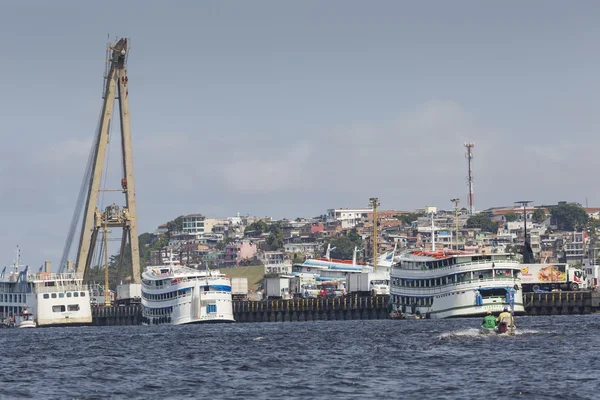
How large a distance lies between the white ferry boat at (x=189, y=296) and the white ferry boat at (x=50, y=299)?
10415mm

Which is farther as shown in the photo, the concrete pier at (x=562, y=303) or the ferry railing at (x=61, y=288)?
the ferry railing at (x=61, y=288)

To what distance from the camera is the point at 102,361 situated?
246ft

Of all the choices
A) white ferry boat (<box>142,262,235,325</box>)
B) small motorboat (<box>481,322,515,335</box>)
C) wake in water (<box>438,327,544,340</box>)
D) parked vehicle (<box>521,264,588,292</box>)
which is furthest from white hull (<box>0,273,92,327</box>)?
small motorboat (<box>481,322,515,335</box>)

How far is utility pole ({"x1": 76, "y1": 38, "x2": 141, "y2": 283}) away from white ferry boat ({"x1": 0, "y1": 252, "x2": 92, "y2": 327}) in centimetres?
281

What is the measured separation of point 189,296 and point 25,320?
2502 centimetres

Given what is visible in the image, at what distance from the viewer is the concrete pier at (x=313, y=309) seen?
494ft

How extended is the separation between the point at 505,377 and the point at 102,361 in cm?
2724

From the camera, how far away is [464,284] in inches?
4867

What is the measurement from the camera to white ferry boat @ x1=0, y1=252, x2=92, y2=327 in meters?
150

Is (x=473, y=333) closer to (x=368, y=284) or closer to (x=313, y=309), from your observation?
(x=313, y=309)

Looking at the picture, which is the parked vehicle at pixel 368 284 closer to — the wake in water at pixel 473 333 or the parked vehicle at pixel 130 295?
the parked vehicle at pixel 130 295

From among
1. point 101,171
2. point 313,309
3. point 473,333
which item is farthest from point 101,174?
point 473,333

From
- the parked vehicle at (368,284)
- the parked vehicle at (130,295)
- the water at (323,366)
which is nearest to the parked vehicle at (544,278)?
the parked vehicle at (368,284)

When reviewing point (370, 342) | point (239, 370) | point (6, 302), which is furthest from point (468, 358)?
point (6, 302)
